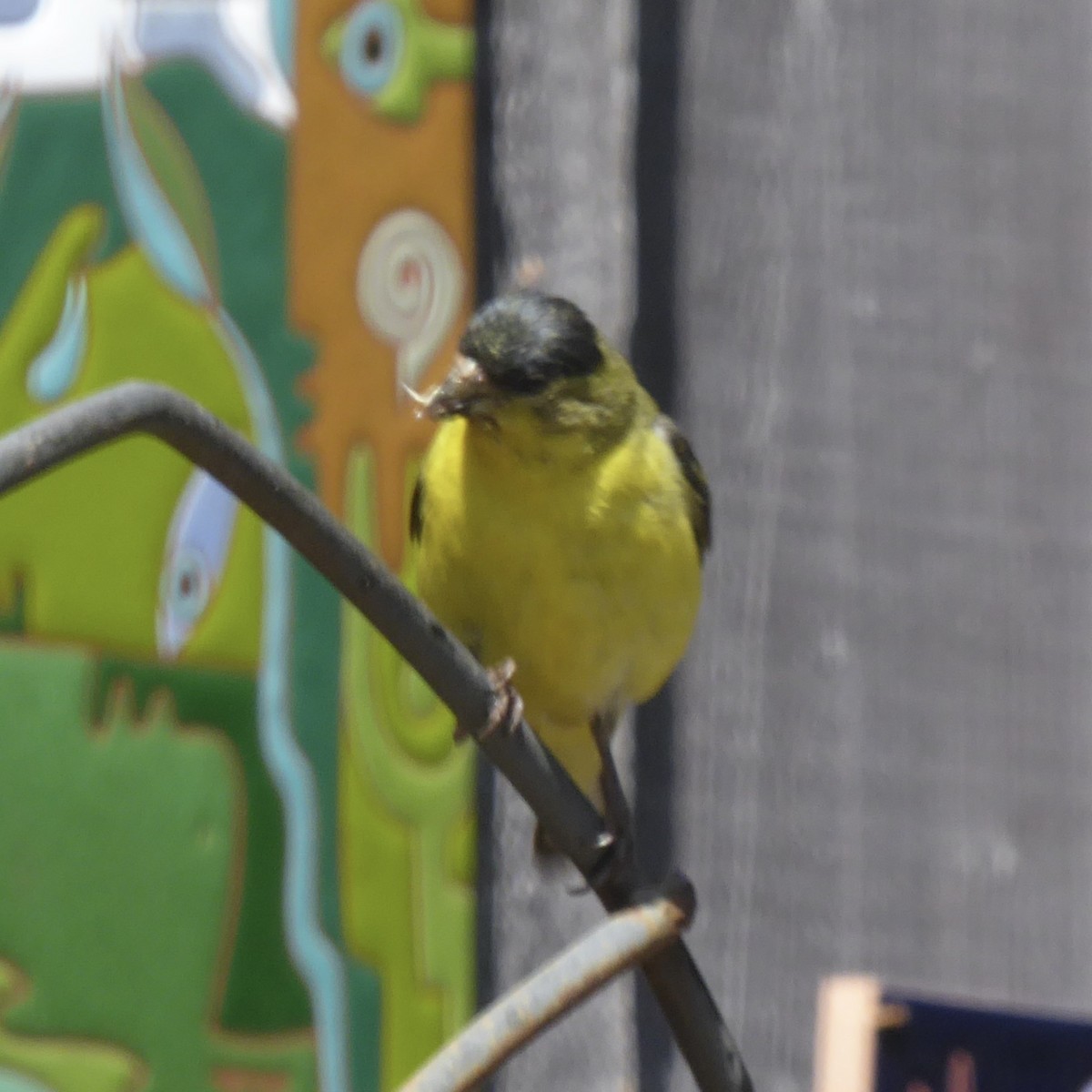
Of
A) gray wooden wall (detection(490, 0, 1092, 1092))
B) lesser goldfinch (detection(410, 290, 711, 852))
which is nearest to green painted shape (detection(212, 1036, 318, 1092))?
gray wooden wall (detection(490, 0, 1092, 1092))

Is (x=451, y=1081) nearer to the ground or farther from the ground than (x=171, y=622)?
nearer to the ground

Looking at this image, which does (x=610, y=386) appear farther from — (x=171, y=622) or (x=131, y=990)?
(x=131, y=990)

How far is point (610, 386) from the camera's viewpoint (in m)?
2.39

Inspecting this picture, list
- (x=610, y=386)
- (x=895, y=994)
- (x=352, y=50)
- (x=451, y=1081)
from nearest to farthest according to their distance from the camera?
(x=451, y=1081)
(x=895, y=994)
(x=610, y=386)
(x=352, y=50)

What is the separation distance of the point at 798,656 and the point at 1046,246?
0.84m

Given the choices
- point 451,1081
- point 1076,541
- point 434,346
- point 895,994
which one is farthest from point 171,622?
point 451,1081

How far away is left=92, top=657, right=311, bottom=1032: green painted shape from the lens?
120 inches

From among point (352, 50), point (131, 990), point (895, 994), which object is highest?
point (352, 50)

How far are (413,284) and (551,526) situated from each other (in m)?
1.22

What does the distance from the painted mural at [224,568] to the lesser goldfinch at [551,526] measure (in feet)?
2.69

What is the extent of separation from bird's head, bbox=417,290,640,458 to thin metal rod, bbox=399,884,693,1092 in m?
0.93

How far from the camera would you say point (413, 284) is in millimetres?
3252

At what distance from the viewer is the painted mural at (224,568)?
2959mm

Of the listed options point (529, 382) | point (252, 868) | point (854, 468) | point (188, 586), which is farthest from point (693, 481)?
point (252, 868)
